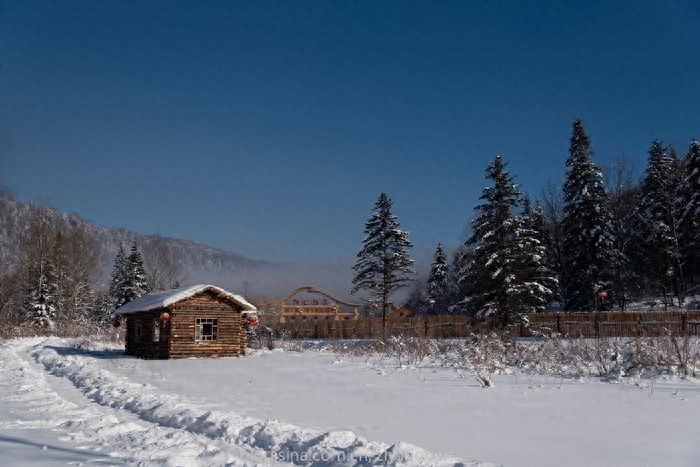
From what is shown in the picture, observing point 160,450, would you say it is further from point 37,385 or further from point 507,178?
point 507,178

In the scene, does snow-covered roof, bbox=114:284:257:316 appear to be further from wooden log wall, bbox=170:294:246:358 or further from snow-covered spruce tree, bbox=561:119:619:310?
snow-covered spruce tree, bbox=561:119:619:310

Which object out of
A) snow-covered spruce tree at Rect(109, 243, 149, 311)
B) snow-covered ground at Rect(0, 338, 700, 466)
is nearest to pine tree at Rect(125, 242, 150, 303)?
snow-covered spruce tree at Rect(109, 243, 149, 311)

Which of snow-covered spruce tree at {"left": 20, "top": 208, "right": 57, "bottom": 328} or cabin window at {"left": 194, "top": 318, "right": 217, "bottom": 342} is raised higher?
snow-covered spruce tree at {"left": 20, "top": 208, "right": 57, "bottom": 328}

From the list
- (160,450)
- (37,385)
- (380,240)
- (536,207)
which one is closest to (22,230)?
(380,240)

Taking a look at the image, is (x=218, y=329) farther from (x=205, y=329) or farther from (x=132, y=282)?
(x=132, y=282)

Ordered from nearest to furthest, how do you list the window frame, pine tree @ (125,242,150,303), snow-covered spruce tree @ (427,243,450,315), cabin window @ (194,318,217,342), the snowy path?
1. the snowy path
2. the window frame
3. cabin window @ (194,318,217,342)
4. pine tree @ (125,242,150,303)
5. snow-covered spruce tree @ (427,243,450,315)

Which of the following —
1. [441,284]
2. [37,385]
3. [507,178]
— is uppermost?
[507,178]

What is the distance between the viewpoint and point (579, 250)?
35.2 meters

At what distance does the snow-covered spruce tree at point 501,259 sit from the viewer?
A: 25.9 metres

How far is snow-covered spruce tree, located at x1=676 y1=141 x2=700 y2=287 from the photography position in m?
35.7

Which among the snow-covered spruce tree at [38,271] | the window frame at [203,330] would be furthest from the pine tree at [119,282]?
the window frame at [203,330]

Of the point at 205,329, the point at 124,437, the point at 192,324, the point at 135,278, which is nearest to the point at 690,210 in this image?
the point at 205,329

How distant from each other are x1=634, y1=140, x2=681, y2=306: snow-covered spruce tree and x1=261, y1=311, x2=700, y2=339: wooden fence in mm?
11924

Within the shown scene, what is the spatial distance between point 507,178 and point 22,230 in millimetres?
46967
